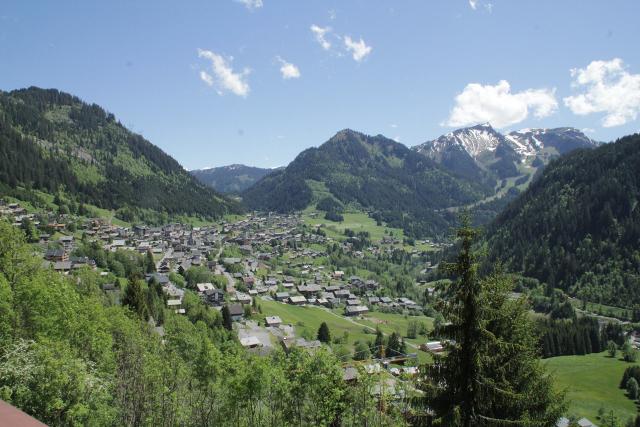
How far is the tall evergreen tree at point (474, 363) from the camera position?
16.5m

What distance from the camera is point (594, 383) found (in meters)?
89.7

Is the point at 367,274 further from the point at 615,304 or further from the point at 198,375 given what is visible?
the point at 198,375

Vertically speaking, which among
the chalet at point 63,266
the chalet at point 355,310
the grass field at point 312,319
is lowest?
the chalet at point 355,310

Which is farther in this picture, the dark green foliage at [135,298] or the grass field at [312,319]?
the grass field at [312,319]

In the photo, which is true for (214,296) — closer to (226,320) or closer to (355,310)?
(226,320)

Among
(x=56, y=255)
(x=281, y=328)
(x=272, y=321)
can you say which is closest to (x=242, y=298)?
(x=272, y=321)

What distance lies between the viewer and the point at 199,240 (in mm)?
195125

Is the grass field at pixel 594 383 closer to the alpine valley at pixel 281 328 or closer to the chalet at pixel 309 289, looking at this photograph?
the alpine valley at pixel 281 328

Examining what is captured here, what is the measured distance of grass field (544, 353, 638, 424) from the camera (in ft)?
252

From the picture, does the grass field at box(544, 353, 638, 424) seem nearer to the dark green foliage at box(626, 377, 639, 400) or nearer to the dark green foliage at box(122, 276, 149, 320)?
the dark green foliage at box(626, 377, 639, 400)

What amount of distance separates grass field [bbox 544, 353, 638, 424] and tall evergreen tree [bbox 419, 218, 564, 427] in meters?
61.9

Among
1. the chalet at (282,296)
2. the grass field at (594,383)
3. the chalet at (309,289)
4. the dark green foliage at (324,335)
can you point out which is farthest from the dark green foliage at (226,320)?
the chalet at (309,289)

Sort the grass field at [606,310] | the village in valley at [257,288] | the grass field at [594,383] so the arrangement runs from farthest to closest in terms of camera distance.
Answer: the grass field at [606,310]
the village in valley at [257,288]
the grass field at [594,383]

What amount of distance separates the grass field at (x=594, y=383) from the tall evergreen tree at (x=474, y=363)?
61.9 metres
